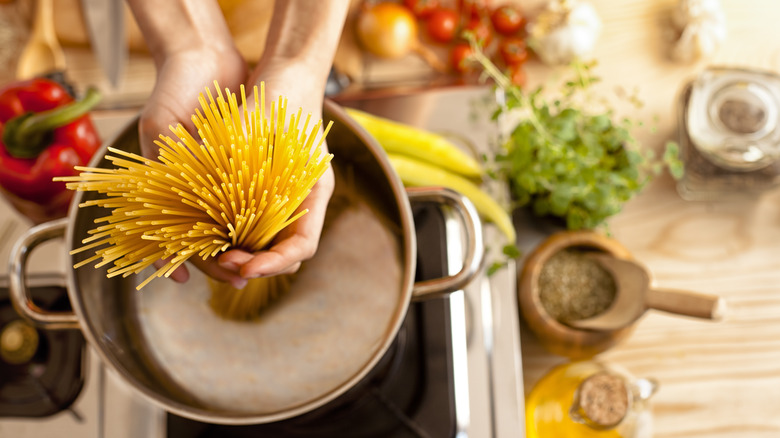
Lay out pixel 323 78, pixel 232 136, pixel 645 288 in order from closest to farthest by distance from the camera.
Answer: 1. pixel 232 136
2. pixel 323 78
3. pixel 645 288

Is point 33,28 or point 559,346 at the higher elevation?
point 33,28

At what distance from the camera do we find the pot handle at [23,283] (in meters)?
0.45

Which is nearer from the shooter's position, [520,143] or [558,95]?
[520,143]

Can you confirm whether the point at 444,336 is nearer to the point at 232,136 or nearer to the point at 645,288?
the point at 645,288

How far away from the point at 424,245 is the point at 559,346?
181 millimetres

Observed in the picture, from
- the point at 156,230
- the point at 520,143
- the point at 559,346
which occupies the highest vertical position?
the point at 520,143

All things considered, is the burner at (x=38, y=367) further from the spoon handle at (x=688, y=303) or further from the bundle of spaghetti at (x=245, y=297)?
the spoon handle at (x=688, y=303)

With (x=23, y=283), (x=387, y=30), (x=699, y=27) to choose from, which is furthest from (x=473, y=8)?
(x=23, y=283)

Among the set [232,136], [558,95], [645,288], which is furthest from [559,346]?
A: [232,136]

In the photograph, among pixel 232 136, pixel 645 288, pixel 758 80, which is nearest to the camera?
pixel 232 136

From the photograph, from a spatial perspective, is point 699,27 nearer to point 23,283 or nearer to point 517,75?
point 517,75

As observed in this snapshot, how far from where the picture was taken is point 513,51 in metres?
0.71

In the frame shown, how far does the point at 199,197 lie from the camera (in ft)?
1.11

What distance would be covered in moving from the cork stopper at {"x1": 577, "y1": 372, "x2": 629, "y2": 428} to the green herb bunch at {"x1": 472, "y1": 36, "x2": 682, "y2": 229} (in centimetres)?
16
